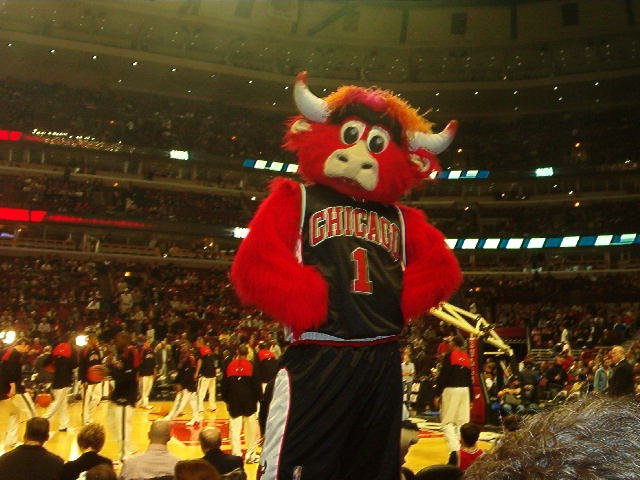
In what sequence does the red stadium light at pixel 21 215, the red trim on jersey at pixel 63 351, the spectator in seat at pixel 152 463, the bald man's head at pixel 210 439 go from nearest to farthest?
the spectator in seat at pixel 152 463 → the bald man's head at pixel 210 439 → the red trim on jersey at pixel 63 351 → the red stadium light at pixel 21 215

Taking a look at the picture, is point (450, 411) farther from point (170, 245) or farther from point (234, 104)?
point (234, 104)

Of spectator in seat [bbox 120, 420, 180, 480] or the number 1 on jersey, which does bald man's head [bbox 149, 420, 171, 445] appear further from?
the number 1 on jersey

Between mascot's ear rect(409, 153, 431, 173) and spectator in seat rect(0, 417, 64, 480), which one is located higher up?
mascot's ear rect(409, 153, 431, 173)

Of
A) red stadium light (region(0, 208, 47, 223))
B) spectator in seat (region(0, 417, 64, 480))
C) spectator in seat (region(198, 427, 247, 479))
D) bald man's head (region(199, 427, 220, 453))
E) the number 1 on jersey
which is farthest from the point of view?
red stadium light (region(0, 208, 47, 223))

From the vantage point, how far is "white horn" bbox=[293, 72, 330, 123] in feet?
12.3

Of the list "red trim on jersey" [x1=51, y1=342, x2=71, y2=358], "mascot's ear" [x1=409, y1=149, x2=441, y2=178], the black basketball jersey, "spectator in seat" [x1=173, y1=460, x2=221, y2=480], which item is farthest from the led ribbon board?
"spectator in seat" [x1=173, y1=460, x2=221, y2=480]

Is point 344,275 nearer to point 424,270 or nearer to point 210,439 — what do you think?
point 424,270

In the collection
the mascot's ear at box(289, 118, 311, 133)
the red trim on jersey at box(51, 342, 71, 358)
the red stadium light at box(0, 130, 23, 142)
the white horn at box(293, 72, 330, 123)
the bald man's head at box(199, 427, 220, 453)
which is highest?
the red stadium light at box(0, 130, 23, 142)

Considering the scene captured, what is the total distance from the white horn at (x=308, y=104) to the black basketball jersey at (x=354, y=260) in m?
0.42

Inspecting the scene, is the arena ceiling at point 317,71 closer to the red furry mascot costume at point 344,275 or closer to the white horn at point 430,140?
the white horn at point 430,140

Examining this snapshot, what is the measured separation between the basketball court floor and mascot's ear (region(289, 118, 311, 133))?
544cm

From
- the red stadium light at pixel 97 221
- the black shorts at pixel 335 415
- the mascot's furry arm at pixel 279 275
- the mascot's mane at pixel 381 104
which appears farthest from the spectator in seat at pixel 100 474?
the red stadium light at pixel 97 221

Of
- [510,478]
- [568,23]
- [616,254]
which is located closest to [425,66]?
[568,23]

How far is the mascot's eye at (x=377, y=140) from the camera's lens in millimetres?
3730
